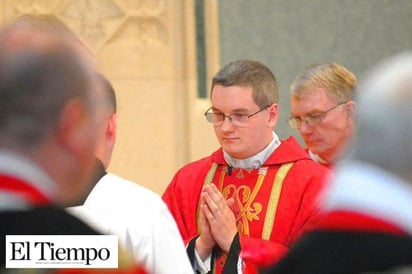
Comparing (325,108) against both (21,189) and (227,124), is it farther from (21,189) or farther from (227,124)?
(21,189)

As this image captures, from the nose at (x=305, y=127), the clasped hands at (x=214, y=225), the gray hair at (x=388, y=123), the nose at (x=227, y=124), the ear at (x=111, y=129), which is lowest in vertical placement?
the clasped hands at (x=214, y=225)

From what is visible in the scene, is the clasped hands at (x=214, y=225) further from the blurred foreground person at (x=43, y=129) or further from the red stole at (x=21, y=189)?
the red stole at (x=21, y=189)

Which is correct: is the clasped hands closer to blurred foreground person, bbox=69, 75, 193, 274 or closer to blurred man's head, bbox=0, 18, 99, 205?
blurred foreground person, bbox=69, 75, 193, 274

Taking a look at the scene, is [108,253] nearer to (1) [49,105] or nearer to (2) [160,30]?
(1) [49,105]

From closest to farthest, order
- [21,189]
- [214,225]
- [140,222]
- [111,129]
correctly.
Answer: [21,189]
[140,222]
[111,129]
[214,225]

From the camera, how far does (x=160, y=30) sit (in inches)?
291

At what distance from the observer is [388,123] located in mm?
2193

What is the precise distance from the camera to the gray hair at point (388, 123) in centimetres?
218

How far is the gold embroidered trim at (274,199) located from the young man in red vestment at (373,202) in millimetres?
2551

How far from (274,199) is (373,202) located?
2.76m

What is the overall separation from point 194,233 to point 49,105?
2.70 m

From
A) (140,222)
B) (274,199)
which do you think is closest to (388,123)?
(140,222)

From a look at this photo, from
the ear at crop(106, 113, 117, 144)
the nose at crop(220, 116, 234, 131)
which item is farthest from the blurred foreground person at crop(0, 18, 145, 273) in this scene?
the nose at crop(220, 116, 234, 131)

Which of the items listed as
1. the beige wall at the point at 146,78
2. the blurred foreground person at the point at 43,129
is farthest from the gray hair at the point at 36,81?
the beige wall at the point at 146,78
